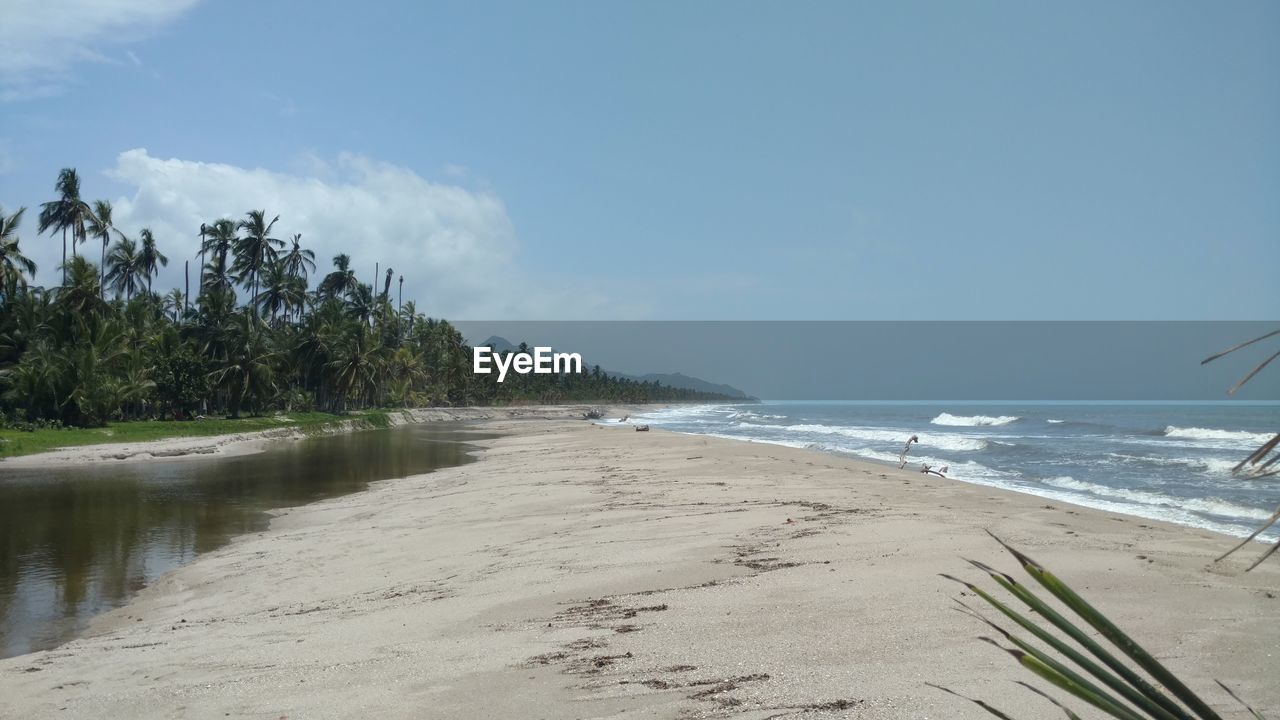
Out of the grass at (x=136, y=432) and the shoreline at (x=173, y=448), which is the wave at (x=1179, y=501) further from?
the grass at (x=136, y=432)

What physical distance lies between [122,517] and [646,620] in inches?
554

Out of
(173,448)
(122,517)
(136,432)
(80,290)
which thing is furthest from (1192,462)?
(80,290)

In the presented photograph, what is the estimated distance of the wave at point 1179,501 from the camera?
13.9 m

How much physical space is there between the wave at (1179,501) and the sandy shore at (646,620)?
4.25m

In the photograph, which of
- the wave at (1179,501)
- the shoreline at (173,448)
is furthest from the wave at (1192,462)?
the shoreline at (173,448)

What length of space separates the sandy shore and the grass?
24.3m

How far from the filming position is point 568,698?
4711mm

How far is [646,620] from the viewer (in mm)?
6215

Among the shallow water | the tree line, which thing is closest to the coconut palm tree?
the tree line

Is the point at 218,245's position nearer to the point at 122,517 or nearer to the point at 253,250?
the point at 253,250

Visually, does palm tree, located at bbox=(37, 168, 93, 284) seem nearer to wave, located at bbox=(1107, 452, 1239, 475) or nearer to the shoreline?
the shoreline

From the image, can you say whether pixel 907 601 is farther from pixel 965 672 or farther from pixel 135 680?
pixel 135 680

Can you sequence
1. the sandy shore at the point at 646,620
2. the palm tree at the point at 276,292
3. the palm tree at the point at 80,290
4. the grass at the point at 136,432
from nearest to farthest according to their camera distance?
the sandy shore at the point at 646,620 → the grass at the point at 136,432 → the palm tree at the point at 80,290 → the palm tree at the point at 276,292

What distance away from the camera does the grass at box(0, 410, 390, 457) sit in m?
29.9
